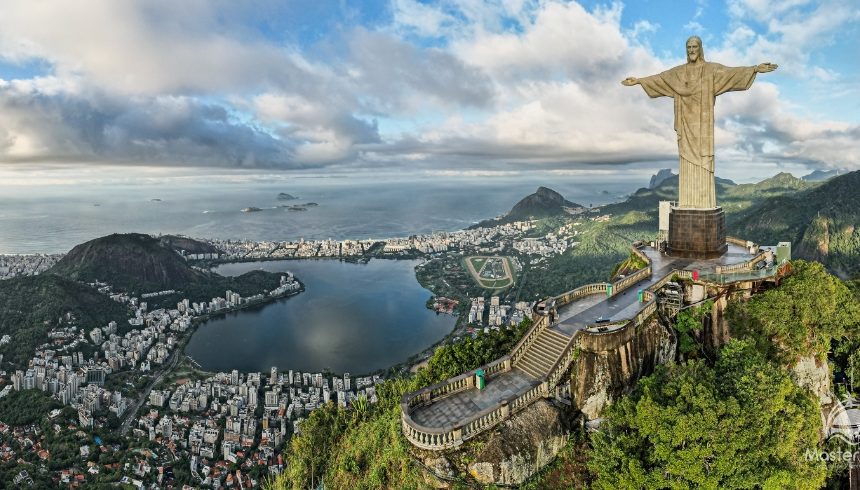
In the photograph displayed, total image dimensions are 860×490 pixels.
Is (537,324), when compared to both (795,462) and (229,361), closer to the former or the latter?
(795,462)

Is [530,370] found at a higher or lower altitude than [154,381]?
higher

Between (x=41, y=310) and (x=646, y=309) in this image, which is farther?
(x=41, y=310)

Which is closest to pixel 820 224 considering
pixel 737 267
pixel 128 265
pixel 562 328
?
pixel 737 267

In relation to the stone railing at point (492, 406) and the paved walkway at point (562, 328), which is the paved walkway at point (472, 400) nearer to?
the paved walkway at point (562, 328)

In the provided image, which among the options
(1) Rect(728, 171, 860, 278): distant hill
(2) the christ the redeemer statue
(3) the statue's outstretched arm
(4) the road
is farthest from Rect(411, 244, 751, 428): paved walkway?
(1) Rect(728, 171, 860, 278): distant hill

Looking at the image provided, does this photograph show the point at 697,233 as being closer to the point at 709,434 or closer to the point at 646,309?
the point at 646,309

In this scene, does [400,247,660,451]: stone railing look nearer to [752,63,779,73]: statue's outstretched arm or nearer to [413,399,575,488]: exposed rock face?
[413,399,575,488]: exposed rock face
